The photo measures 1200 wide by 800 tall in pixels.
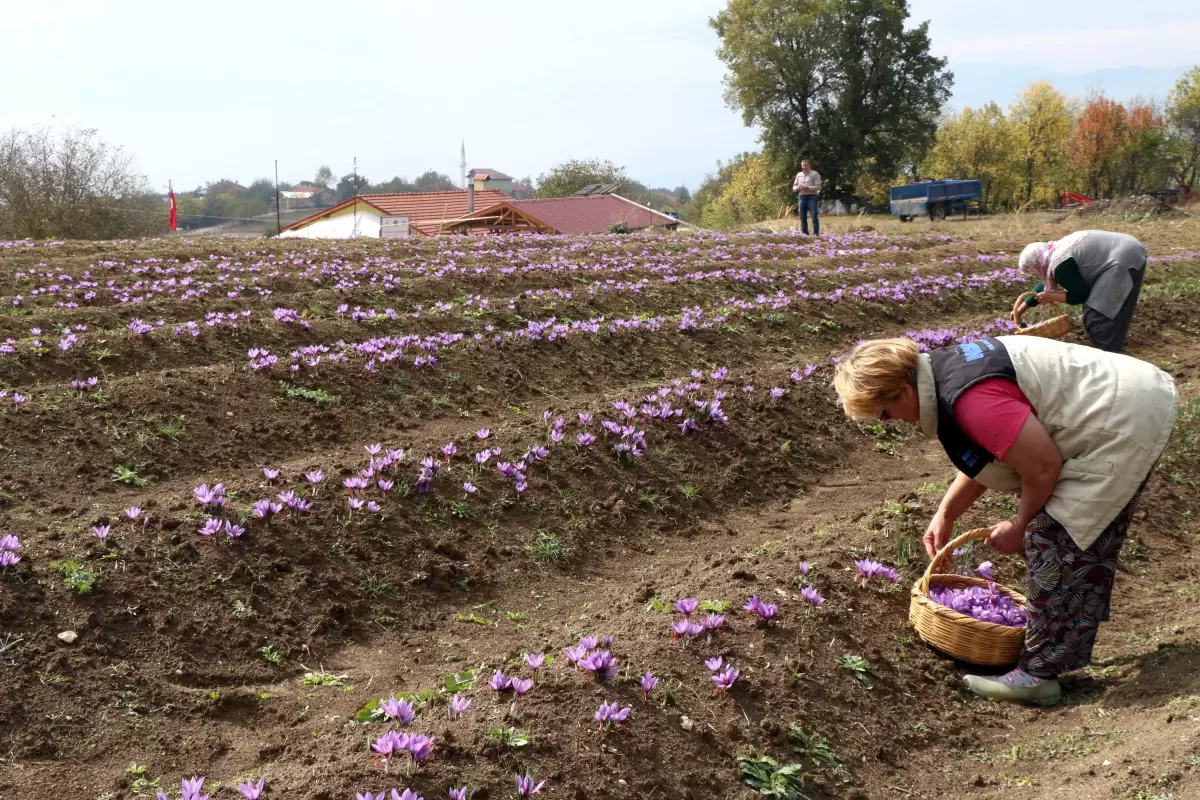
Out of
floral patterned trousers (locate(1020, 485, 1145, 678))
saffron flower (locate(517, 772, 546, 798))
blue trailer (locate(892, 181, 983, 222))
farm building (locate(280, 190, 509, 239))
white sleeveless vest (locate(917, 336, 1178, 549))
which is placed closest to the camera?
saffron flower (locate(517, 772, 546, 798))

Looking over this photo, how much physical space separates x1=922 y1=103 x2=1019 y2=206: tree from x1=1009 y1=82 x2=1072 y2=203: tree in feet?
2.90

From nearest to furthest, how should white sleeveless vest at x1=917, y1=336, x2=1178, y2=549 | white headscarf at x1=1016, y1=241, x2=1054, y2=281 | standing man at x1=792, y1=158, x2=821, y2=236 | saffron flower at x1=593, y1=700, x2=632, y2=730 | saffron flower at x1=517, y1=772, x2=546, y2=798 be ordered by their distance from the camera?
saffron flower at x1=517, y1=772, x2=546, y2=798 < saffron flower at x1=593, y1=700, x2=632, y2=730 < white sleeveless vest at x1=917, y1=336, x2=1178, y2=549 < white headscarf at x1=1016, y1=241, x2=1054, y2=281 < standing man at x1=792, y1=158, x2=821, y2=236

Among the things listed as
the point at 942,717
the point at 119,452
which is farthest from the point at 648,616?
the point at 119,452

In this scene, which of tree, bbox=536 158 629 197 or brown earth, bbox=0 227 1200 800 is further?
tree, bbox=536 158 629 197

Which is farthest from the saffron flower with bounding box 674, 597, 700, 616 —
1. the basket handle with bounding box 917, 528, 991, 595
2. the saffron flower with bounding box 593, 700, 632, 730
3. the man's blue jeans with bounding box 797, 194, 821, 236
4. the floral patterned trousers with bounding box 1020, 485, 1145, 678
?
the man's blue jeans with bounding box 797, 194, 821, 236

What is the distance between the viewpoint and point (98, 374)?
30.8 ft

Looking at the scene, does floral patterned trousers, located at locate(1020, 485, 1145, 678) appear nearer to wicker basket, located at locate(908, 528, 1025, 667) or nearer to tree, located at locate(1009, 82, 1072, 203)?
wicker basket, located at locate(908, 528, 1025, 667)

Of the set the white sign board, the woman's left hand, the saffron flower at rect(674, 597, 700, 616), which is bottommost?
the saffron flower at rect(674, 597, 700, 616)

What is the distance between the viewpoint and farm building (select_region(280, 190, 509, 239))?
53844mm

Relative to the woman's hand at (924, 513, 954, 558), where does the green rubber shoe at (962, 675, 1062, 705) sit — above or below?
below

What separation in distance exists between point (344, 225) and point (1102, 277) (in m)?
54.5

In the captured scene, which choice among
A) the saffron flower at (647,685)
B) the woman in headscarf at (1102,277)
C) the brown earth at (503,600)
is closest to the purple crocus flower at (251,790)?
the brown earth at (503,600)

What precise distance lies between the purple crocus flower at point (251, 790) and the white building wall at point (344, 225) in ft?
172

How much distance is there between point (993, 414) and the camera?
3.54m
